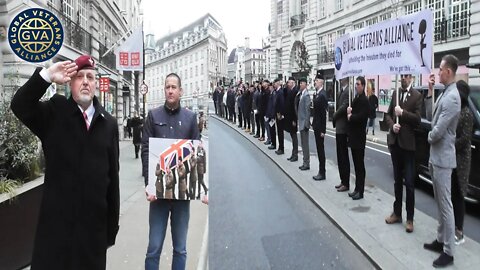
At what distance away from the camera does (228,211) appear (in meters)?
7.21

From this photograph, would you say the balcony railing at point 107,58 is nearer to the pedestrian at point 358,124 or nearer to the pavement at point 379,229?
the pavement at point 379,229

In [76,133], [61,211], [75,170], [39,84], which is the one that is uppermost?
[39,84]

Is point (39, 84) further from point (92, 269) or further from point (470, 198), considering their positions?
point (470, 198)

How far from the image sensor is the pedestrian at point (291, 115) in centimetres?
1190

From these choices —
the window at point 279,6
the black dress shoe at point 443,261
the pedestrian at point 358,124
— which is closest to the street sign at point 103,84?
the pedestrian at point 358,124

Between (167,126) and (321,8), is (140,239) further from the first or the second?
(321,8)

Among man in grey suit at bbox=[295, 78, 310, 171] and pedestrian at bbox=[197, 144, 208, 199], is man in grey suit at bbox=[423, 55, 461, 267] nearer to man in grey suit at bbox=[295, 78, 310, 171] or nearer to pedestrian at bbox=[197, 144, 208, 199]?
pedestrian at bbox=[197, 144, 208, 199]

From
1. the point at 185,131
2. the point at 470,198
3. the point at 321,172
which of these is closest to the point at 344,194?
the point at 321,172

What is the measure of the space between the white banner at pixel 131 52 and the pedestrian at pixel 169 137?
61.2ft

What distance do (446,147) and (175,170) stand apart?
9.73 feet

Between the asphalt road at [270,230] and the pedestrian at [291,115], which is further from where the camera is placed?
the pedestrian at [291,115]

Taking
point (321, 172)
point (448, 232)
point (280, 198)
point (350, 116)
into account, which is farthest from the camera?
point (321, 172)

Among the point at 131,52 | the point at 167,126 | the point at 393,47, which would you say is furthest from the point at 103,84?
the point at 167,126

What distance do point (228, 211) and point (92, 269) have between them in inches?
170
